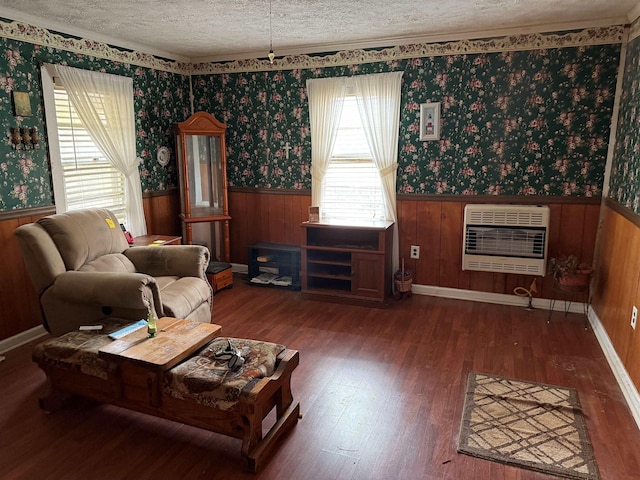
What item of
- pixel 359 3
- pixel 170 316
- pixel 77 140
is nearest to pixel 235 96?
pixel 77 140

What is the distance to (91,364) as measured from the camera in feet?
7.52

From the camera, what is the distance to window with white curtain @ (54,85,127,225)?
12.3ft

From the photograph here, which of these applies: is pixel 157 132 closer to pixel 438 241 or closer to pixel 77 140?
pixel 77 140

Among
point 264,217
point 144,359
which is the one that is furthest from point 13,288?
point 264,217

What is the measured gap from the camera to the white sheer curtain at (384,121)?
169 inches

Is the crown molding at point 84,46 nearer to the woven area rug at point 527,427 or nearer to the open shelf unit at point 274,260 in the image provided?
the open shelf unit at point 274,260

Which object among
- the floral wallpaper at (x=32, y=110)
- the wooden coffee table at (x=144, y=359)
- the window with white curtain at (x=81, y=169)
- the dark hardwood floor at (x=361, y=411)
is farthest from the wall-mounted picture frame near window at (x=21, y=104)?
the wooden coffee table at (x=144, y=359)

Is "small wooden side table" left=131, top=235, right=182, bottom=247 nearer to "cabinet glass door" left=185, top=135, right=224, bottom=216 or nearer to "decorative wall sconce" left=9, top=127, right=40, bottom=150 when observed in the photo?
"cabinet glass door" left=185, top=135, right=224, bottom=216

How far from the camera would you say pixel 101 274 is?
286 cm

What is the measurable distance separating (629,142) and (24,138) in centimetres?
437

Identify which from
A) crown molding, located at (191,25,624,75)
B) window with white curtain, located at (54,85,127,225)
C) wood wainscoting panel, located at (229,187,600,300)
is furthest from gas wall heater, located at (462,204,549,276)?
window with white curtain, located at (54,85,127,225)

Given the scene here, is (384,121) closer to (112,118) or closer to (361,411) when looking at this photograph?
(112,118)

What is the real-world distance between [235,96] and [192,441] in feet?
12.3

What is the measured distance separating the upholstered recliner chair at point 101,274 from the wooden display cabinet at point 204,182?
1.28m
